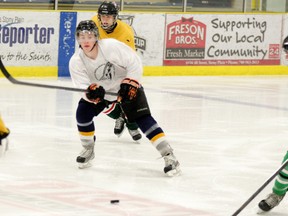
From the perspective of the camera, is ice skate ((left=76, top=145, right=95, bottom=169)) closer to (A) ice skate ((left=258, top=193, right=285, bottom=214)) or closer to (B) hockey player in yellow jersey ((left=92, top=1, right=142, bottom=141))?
(B) hockey player in yellow jersey ((left=92, top=1, right=142, bottom=141))

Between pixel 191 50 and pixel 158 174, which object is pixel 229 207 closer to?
pixel 158 174

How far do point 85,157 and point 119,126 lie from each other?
127cm

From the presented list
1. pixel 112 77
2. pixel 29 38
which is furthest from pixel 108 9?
pixel 29 38

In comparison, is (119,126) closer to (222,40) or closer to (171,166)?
(171,166)

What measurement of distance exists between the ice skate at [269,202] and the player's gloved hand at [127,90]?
1.26 meters

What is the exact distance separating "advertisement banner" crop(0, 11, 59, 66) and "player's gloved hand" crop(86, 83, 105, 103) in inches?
217

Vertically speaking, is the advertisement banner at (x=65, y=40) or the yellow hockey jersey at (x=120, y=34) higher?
the yellow hockey jersey at (x=120, y=34)

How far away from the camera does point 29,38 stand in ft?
36.9

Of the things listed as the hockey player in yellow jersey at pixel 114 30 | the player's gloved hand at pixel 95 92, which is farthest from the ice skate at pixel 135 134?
the player's gloved hand at pixel 95 92

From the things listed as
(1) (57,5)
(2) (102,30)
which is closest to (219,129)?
(2) (102,30)

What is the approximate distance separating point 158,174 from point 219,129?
82.2 inches

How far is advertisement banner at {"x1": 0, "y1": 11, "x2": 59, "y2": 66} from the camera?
1108 centimetres

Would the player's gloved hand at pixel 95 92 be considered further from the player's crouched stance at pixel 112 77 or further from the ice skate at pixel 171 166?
the ice skate at pixel 171 166

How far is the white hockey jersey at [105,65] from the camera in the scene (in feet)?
19.2
